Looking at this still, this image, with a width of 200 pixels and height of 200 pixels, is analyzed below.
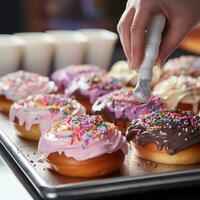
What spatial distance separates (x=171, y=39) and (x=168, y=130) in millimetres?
301

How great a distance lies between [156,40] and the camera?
65.7 inches

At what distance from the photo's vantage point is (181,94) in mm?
2391

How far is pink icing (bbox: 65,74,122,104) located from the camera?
246 centimetres

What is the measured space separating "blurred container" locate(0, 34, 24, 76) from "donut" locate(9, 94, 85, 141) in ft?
2.12

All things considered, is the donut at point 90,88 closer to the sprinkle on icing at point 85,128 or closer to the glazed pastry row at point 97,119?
the glazed pastry row at point 97,119

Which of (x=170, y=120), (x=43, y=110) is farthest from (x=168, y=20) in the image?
(x=43, y=110)

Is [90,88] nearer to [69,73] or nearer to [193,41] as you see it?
[69,73]

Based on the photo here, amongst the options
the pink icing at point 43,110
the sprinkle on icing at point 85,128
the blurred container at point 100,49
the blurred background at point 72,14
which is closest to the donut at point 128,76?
the blurred container at point 100,49

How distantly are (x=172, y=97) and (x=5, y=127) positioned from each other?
2.13ft

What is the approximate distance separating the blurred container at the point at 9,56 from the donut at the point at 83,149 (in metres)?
1.04

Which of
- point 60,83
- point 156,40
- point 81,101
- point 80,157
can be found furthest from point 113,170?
point 60,83

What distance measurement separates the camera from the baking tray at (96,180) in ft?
5.10

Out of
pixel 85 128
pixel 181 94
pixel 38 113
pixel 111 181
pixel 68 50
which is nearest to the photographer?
pixel 111 181

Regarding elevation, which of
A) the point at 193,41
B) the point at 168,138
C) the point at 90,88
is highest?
the point at 168,138
